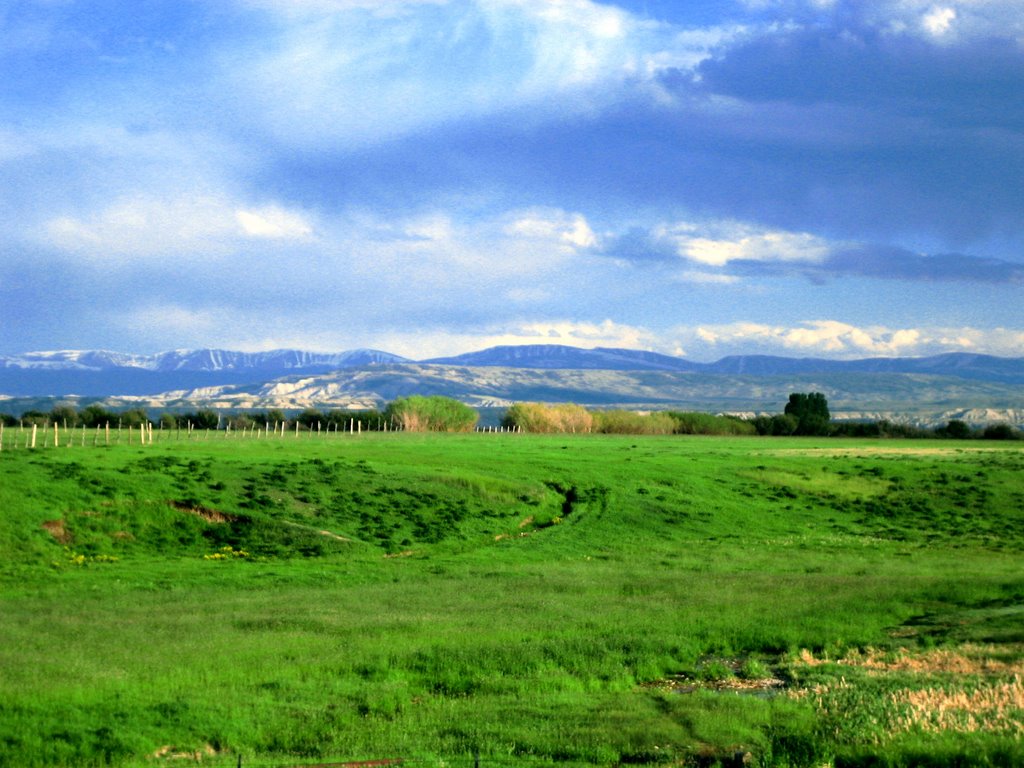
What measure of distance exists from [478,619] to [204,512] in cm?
2646

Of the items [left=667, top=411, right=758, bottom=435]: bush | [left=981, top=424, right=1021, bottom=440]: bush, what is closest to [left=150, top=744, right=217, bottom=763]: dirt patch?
[left=667, top=411, right=758, bottom=435]: bush

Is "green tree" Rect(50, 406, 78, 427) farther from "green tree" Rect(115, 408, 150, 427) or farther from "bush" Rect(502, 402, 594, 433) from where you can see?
"bush" Rect(502, 402, 594, 433)

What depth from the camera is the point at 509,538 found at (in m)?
56.7

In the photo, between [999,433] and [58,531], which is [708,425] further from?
[58,531]

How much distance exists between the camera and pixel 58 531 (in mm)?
46938

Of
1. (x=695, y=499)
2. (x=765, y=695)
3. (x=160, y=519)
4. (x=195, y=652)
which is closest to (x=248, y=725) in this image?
(x=195, y=652)

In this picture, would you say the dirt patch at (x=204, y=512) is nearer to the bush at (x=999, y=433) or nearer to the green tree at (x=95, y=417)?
the green tree at (x=95, y=417)

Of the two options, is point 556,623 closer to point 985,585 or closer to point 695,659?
point 695,659

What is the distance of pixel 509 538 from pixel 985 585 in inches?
1008

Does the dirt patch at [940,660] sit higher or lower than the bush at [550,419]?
lower

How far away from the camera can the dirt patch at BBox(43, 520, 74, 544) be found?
4638cm

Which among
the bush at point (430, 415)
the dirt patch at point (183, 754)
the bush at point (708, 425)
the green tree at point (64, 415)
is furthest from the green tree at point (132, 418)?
the dirt patch at point (183, 754)

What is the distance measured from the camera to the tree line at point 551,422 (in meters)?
163

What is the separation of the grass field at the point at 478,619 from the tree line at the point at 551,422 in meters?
89.2
